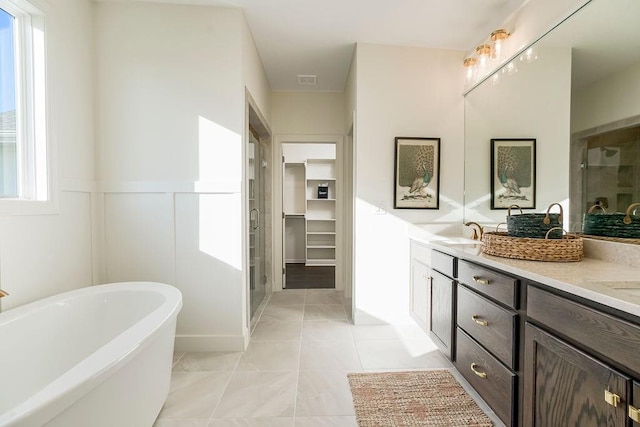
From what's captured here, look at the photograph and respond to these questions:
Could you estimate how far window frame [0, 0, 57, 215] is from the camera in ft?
5.47

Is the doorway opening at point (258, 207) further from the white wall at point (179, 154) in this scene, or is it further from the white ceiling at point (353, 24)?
the white ceiling at point (353, 24)

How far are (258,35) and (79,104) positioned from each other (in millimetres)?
1489

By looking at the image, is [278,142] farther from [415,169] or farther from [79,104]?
[79,104]

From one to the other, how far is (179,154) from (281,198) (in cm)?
164

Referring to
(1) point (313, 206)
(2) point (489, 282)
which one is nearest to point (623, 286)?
(2) point (489, 282)

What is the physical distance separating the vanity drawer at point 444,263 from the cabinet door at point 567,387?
0.66 meters

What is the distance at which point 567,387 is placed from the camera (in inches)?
39.6

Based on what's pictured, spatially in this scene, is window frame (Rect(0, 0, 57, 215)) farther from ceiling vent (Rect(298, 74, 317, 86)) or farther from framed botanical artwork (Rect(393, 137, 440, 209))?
framed botanical artwork (Rect(393, 137, 440, 209))

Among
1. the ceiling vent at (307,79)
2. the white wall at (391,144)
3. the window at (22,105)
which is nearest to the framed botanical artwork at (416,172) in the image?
the white wall at (391,144)

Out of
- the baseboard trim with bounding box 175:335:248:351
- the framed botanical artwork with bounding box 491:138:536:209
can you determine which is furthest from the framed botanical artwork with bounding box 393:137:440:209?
the baseboard trim with bounding box 175:335:248:351

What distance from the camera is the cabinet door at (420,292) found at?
225 centimetres

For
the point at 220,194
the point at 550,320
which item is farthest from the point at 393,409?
the point at 220,194

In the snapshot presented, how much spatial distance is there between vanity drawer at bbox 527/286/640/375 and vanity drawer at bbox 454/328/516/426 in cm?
37

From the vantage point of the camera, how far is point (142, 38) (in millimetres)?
2131
